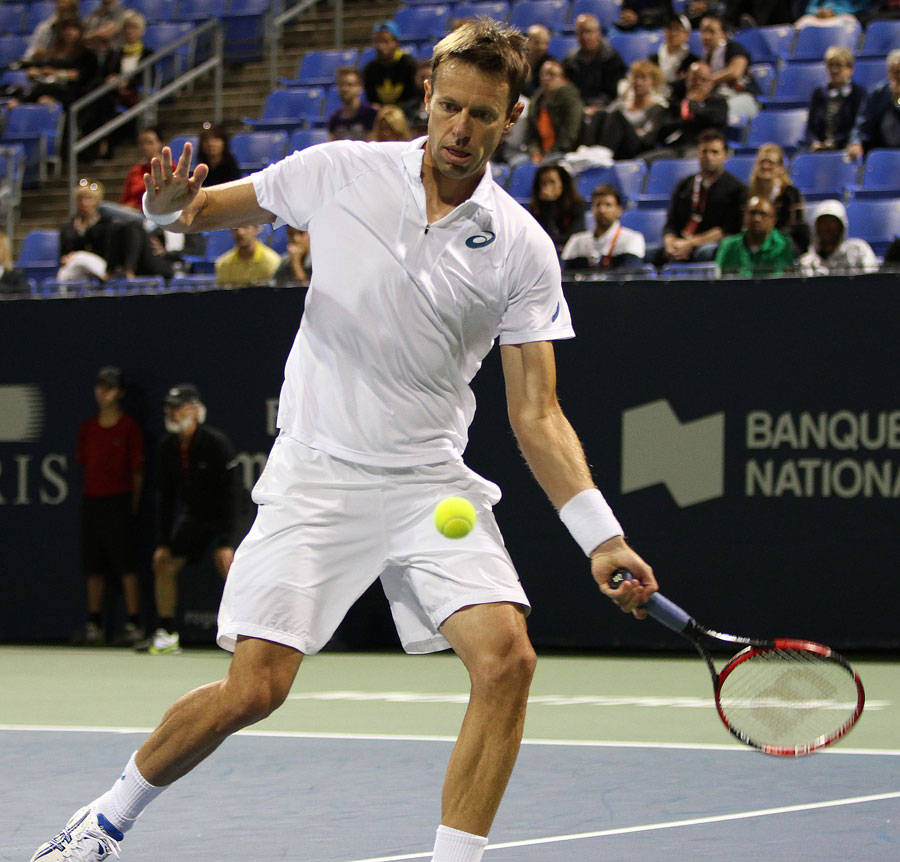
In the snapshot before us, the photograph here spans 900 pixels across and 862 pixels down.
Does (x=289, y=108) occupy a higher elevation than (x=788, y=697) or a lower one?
lower

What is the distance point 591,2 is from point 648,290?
220 inches

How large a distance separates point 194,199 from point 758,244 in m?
5.77

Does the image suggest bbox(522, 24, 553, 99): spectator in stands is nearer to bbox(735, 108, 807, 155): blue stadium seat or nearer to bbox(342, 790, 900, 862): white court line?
bbox(735, 108, 807, 155): blue stadium seat

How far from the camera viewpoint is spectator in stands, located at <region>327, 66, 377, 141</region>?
12.2m

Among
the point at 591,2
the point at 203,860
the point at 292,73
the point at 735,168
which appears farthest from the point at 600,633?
the point at 292,73

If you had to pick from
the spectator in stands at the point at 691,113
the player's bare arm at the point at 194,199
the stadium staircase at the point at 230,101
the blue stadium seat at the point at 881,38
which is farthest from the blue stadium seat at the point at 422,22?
the player's bare arm at the point at 194,199

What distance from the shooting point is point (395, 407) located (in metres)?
3.70

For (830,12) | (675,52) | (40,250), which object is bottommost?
(40,250)

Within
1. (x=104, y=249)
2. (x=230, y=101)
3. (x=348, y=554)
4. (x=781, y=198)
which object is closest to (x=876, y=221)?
(x=781, y=198)

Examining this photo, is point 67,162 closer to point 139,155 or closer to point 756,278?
point 139,155

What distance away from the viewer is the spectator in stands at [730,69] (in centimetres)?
1158

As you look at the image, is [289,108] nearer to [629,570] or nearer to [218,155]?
[218,155]

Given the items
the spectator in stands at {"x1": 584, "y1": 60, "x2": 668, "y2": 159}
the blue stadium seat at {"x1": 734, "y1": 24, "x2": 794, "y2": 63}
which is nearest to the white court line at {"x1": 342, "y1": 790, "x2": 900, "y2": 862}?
the spectator in stands at {"x1": 584, "y1": 60, "x2": 668, "y2": 159}

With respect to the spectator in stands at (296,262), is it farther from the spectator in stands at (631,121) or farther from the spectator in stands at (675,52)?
the spectator in stands at (675,52)
